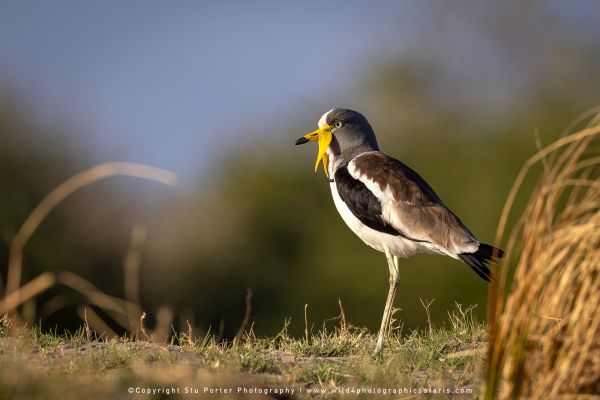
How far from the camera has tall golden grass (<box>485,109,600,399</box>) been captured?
4.54 m

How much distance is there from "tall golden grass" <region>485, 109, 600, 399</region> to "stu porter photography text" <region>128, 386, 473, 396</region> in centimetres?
99

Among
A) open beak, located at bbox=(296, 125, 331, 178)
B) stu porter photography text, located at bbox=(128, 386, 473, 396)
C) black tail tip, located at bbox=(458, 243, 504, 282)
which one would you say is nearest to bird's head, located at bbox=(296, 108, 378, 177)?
open beak, located at bbox=(296, 125, 331, 178)

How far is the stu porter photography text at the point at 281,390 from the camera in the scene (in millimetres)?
4902

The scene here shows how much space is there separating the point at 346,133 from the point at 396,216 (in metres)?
1.31

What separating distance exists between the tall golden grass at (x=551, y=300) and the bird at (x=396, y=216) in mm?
2730

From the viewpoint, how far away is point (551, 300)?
15.1 feet

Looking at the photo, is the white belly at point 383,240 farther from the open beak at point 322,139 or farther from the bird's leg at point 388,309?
the open beak at point 322,139

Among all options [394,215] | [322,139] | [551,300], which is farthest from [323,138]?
[551,300]

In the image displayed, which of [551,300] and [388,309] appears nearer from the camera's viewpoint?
[551,300]

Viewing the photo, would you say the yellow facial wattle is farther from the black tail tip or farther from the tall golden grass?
the tall golden grass

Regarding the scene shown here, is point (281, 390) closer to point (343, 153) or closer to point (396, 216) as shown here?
point (396, 216)

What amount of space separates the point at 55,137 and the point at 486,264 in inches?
660

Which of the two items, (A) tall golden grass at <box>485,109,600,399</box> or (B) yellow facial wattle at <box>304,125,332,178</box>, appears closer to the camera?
(A) tall golden grass at <box>485,109,600,399</box>

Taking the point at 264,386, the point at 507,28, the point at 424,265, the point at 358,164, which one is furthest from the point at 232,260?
the point at 264,386
